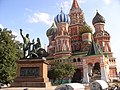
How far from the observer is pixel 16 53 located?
24219 mm

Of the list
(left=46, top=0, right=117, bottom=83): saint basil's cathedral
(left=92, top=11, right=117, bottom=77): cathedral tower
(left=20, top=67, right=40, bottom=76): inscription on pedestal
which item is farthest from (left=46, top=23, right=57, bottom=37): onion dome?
(left=20, top=67, right=40, bottom=76): inscription on pedestal

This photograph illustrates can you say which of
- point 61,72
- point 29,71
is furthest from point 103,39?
point 29,71

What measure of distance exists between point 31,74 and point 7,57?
7994 millimetres

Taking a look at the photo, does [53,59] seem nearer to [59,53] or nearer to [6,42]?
[59,53]

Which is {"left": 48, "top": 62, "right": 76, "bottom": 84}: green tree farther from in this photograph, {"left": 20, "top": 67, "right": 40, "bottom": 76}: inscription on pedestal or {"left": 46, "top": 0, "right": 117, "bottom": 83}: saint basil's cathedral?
{"left": 20, "top": 67, "right": 40, "bottom": 76}: inscription on pedestal

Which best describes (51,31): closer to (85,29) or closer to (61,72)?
(85,29)

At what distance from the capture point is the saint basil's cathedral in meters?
41.4

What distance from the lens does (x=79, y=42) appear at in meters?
48.7

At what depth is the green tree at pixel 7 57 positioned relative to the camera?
2191 cm

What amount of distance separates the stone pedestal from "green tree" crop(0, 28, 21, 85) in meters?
6.65

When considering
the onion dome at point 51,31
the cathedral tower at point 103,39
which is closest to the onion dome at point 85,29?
the cathedral tower at point 103,39

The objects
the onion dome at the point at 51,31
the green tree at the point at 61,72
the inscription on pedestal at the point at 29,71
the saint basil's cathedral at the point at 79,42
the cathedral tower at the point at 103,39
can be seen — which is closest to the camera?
the inscription on pedestal at the point at 29,71

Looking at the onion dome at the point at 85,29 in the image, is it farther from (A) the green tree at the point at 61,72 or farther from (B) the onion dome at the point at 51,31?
(A) the green tree at the point at 61,72

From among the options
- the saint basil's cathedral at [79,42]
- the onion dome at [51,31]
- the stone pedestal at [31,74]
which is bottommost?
the stone pedestal at [31,74]
